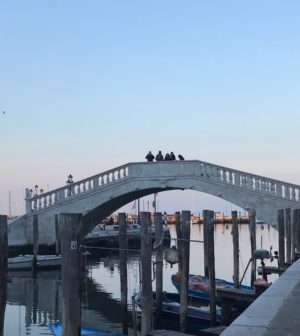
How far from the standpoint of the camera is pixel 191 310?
35.0 ft

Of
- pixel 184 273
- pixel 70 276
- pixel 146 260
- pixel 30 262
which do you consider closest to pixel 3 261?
pixel 70 276

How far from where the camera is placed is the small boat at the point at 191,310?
10516 mm

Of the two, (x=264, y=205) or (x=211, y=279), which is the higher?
(x=264, y=205)

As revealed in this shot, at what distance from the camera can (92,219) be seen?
22.4m

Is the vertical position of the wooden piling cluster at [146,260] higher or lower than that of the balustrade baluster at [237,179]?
lower

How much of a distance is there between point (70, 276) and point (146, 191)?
14.9 m

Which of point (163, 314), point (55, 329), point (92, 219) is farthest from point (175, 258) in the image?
point (92, 219)

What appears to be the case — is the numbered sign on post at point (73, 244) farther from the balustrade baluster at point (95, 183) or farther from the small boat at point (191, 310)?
the balustrade baluster at point (95, 183)

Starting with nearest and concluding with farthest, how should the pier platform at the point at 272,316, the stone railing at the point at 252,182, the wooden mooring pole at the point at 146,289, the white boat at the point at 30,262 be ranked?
the pier platform at the point at 272,316, the wooden mooring pole at the point at 146,289, the stone railing at the point at 252,182, the white boat at the point at 30,262

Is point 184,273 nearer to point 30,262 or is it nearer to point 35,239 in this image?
point 35,239

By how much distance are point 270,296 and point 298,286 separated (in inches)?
36.6

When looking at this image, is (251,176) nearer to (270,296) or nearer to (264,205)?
(264,205)

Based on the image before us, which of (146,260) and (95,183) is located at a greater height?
(95,183)

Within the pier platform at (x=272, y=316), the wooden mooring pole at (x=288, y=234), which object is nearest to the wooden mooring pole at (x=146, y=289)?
the pier platform at (x=272, y=316)
